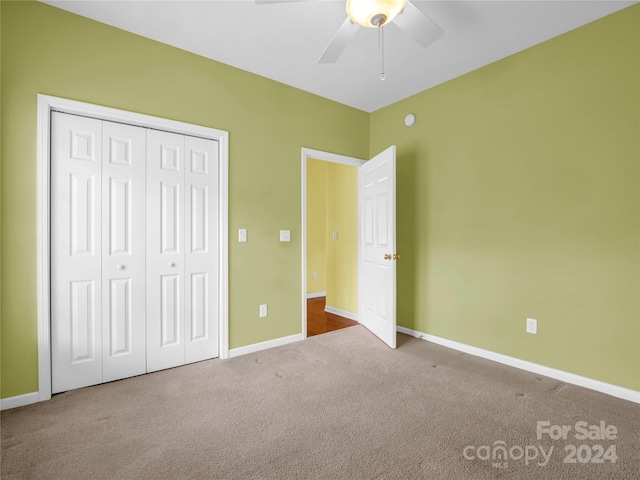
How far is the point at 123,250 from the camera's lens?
2480 millimetres

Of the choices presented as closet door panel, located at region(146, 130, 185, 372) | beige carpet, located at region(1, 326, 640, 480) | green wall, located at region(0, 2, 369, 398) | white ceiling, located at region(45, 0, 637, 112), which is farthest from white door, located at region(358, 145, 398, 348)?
closet door panel, located at region(146, 130, 185, 372)

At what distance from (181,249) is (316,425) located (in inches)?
69.4

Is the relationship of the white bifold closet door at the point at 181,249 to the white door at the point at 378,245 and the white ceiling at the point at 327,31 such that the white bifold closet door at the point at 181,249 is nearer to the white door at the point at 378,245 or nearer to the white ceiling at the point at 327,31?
the white ceiling at the point at 327,31

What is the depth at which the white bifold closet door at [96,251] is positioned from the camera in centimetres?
225

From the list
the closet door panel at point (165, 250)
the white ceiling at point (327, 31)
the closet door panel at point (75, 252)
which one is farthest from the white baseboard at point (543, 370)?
the closet door panel at point (75, 252)

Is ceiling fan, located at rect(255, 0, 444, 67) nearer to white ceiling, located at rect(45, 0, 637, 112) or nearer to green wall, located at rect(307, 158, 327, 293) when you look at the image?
white ceiling, located at rect(45, 0, 637, 112)

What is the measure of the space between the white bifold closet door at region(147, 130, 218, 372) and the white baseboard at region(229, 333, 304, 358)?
0.19m

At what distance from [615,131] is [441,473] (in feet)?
8.31

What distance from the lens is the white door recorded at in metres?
3.16

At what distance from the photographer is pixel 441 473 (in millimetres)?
1537

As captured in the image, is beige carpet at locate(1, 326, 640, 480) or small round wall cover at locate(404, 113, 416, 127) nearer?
beige carpet at locate(1, 326, 640, 480)

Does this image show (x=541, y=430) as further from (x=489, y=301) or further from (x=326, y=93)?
(x=326, y=93)

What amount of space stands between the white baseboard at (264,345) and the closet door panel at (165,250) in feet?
1.51

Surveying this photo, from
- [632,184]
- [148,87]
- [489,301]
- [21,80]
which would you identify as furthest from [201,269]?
[632,184]
